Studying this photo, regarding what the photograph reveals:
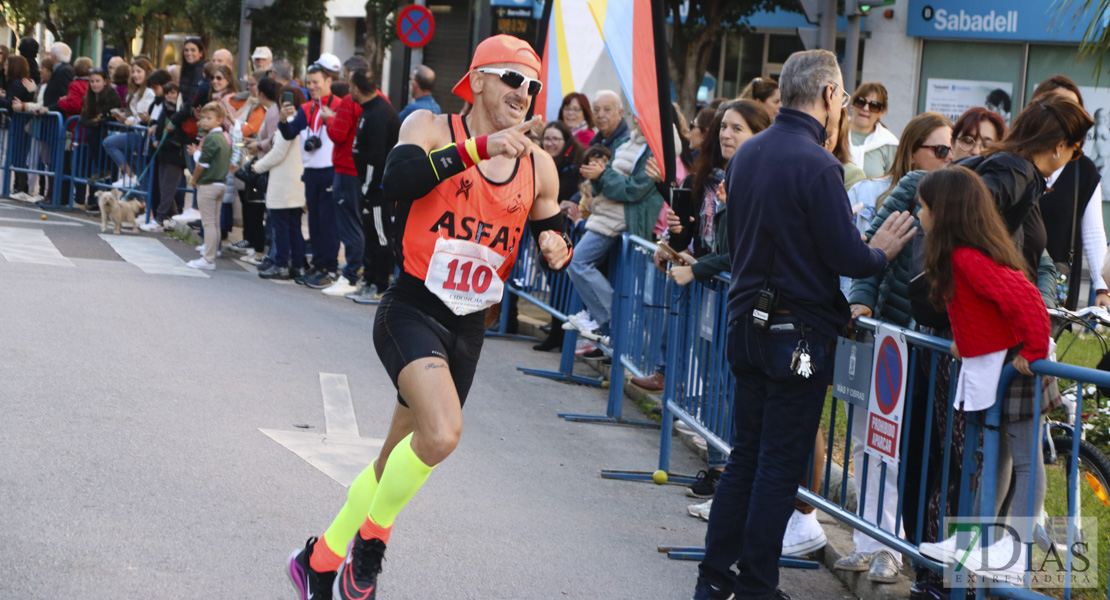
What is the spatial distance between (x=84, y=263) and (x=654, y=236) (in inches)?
239

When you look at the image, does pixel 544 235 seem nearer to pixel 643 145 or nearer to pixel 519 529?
pixel 519 529

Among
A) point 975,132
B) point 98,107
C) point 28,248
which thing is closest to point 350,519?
point 975,132

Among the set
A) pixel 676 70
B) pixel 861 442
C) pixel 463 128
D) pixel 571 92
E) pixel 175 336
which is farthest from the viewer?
pixel 676 70

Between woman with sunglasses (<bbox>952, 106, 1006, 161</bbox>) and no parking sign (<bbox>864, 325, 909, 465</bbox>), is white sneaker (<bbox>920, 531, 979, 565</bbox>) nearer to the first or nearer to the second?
no parking sign (<bbox>864, 325, 909, 465</bbox>)

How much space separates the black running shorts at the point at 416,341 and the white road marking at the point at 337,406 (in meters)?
2.57

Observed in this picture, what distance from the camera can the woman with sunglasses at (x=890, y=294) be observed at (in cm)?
508

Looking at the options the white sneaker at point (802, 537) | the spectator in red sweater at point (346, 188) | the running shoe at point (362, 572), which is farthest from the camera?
the spectator in red sweater at point (346, 188)

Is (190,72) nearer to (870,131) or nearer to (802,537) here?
(870,131)

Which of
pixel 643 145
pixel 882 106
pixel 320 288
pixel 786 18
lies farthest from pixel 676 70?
pixel 882 106

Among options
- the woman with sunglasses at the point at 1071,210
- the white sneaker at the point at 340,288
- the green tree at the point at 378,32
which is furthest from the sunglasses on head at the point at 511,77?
the green tree at the point at 378,32

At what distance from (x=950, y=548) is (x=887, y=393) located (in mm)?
630

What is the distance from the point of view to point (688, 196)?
689cm

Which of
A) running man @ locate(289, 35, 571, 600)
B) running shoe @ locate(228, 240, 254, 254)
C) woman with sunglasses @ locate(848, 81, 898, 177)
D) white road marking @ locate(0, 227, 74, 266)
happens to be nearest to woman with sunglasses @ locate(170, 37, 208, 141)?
running shoe @ locate(228, 240, 254, 254)

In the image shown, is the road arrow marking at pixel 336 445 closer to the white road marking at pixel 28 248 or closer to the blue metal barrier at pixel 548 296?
the blue metal barrier at pixel 548 296
